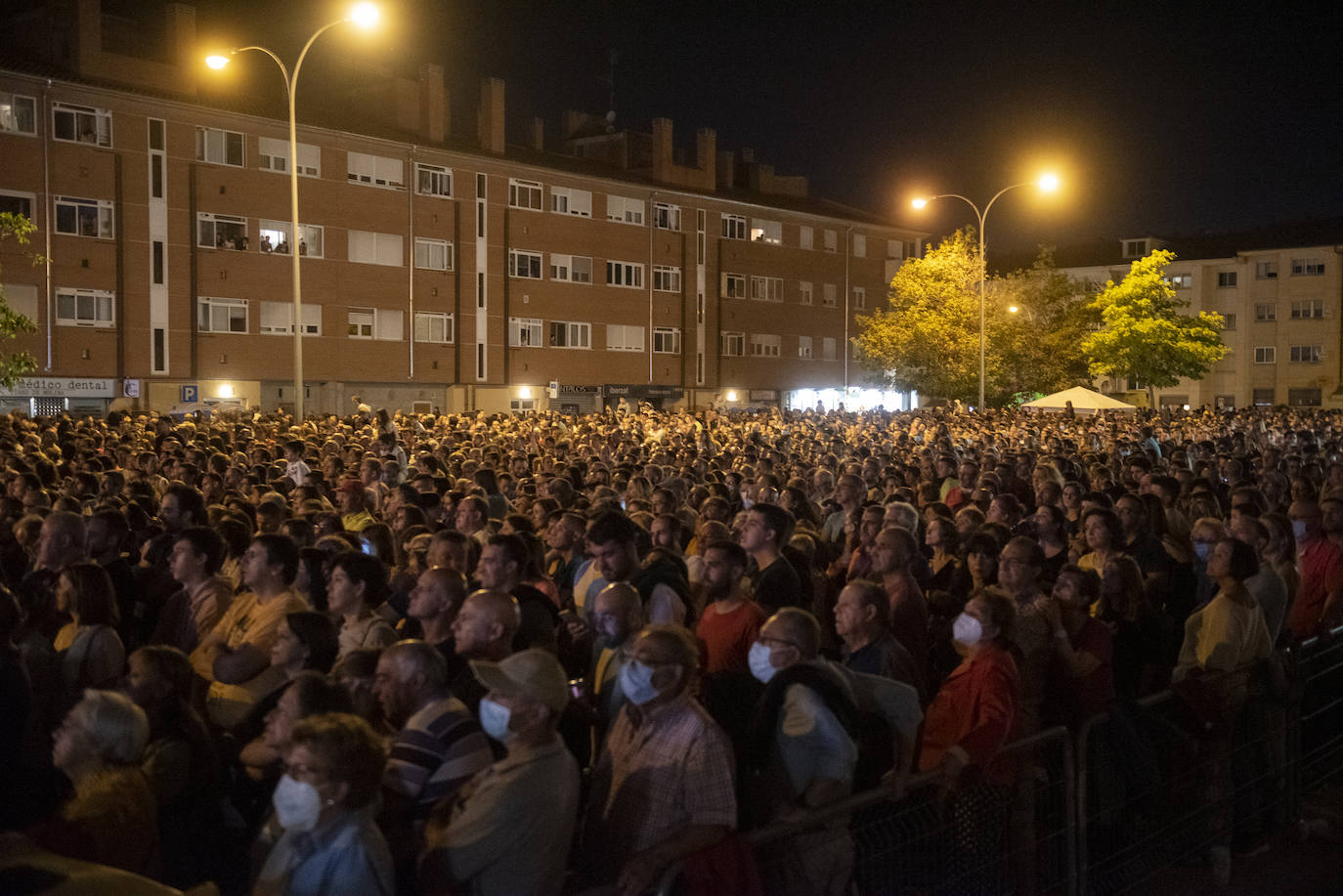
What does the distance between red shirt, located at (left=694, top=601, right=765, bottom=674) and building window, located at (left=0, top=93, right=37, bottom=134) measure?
3739 cm

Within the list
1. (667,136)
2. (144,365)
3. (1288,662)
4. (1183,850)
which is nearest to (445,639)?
(1183,850)

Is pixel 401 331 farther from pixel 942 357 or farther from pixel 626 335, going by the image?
pixel 942 357

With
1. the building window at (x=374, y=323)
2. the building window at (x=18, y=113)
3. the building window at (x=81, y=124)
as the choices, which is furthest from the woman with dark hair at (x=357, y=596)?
the building window at (x=374, y=323)

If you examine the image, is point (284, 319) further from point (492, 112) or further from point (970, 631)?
point (970, 631)

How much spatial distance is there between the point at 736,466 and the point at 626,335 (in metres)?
39.1

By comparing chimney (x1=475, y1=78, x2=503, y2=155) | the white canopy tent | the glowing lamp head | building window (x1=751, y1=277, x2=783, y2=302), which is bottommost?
the white canopy tent

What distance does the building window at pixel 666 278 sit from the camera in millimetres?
55531

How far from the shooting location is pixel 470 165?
48.0 m

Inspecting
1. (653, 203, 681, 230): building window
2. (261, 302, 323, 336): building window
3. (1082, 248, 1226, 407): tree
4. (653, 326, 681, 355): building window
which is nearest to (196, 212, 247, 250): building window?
(261, 302, 323, 336): building window

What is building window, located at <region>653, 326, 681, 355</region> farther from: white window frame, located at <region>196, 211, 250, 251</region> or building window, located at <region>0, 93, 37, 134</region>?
building window, located at <region>0, 93, 37, 134</region>

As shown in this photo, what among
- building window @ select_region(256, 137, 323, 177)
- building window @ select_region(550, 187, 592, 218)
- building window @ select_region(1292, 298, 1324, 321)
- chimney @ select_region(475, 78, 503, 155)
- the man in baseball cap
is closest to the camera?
the man in baseball cap

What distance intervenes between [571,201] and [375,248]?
9.57 m

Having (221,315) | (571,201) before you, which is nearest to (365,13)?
(221,315)

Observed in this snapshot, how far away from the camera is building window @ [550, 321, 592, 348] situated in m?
51.7
